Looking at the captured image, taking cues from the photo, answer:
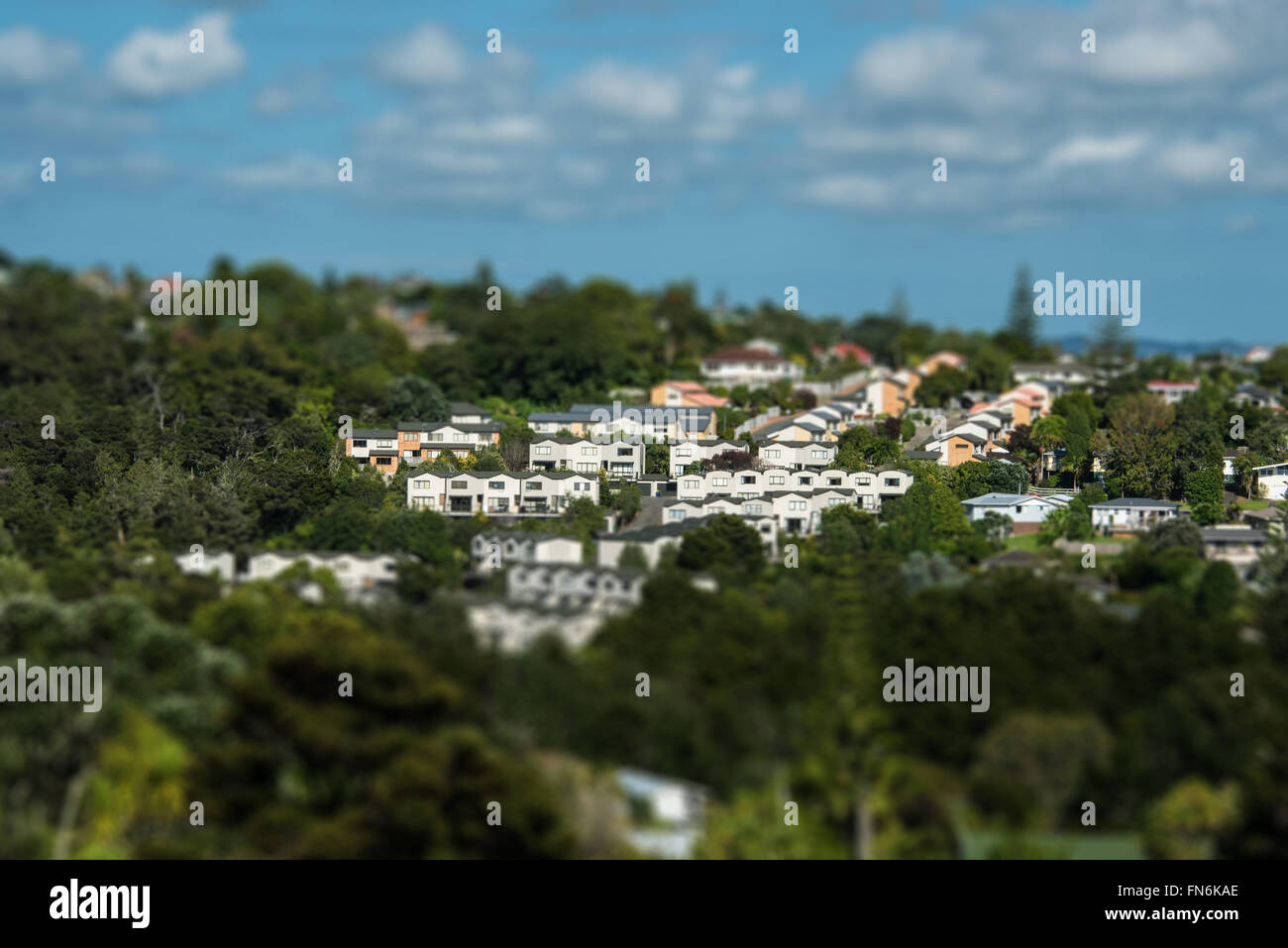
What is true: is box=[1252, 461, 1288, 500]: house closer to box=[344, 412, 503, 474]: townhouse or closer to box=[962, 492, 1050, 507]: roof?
box=[962, 492, 1050, 507]: roof

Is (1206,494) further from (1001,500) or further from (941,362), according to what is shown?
(941,362)

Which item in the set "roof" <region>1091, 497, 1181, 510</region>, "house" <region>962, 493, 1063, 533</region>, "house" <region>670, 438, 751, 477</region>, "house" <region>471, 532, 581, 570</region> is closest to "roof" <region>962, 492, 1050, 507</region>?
"house" <region>962, 493, 1063, 533</region>

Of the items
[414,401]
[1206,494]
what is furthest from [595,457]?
[1206,494]

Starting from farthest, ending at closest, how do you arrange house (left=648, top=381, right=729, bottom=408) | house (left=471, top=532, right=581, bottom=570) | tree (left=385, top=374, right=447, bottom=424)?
house (left=648, top=381, right=729, bottom=408) < tree (left=385, top=374, right=447, bottom=424) < house (left=471, top=532, right=581, bottom=570)

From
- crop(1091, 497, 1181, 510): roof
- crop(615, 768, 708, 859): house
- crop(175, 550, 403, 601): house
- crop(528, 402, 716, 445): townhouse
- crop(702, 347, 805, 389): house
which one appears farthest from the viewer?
crop(702, 347, 805, 389): house

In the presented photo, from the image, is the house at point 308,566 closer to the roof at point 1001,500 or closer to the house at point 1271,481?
the roof at point 1001,500

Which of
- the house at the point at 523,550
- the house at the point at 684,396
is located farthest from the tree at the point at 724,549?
the house at the point at 684,396
